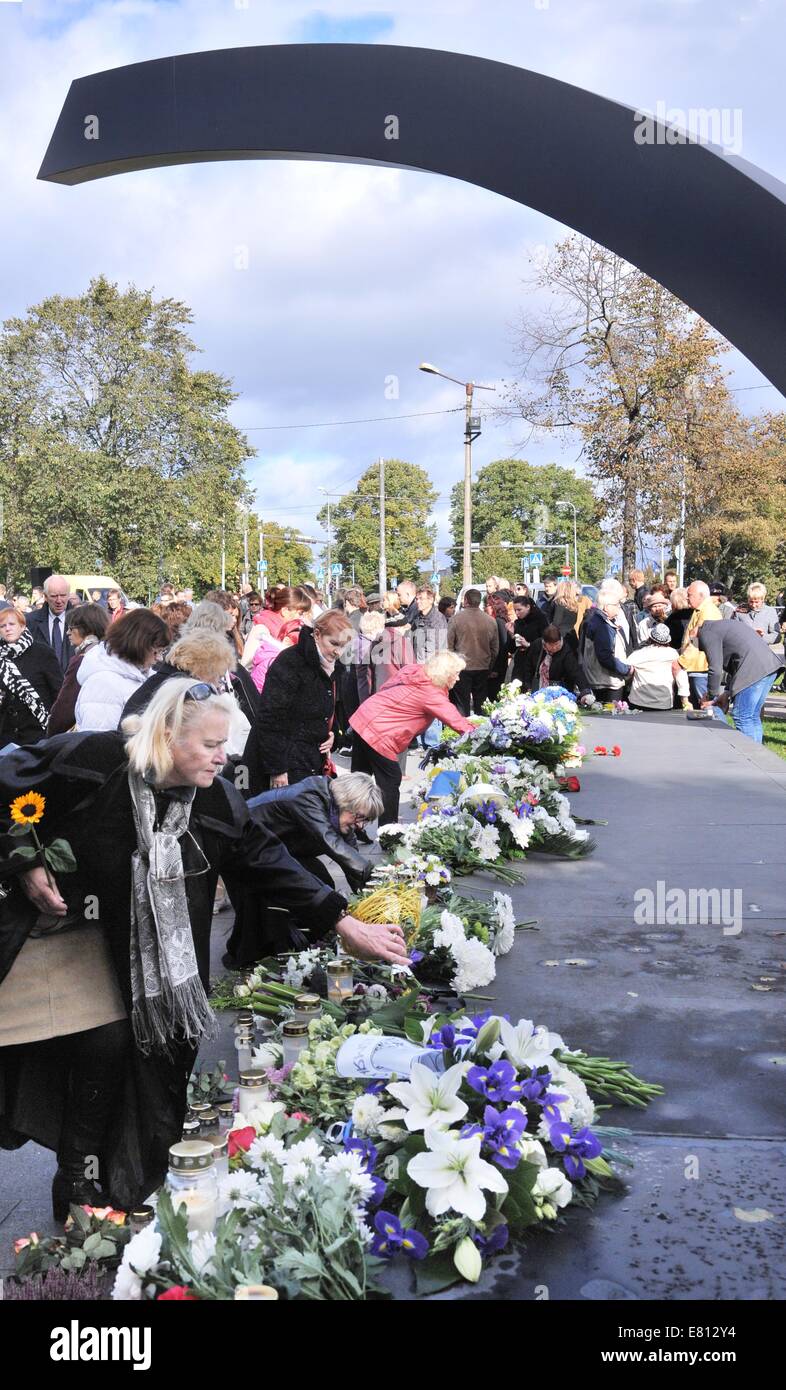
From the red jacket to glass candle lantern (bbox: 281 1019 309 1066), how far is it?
14.8 feet

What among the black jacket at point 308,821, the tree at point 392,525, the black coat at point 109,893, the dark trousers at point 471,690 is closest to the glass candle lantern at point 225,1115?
the black coat at point 109,893

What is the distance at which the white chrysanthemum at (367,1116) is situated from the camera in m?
3.21

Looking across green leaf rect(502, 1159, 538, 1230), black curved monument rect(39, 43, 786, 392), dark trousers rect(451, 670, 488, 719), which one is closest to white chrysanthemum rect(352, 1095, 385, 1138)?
green leaf rect(502, 1159, 538, 1230)

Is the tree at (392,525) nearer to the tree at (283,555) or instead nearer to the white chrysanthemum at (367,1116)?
the tree at (283,555)

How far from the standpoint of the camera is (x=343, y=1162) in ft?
9.67

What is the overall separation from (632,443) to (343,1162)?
23.8 meters

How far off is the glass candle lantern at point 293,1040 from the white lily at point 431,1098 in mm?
906

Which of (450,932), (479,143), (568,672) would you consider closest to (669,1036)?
(450,932)

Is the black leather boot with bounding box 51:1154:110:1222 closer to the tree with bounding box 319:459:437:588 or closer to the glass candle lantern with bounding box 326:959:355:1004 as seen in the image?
the glass candle lantern with bounding box 326:959:355:1004

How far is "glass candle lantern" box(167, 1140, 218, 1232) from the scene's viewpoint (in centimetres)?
279

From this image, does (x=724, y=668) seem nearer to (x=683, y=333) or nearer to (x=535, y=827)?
(x=535, y=827)

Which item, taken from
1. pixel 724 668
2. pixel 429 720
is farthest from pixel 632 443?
pixel 429 720

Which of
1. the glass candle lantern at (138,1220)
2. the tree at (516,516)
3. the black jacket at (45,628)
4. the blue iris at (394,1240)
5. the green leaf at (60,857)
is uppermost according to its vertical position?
the tree at (516,516)

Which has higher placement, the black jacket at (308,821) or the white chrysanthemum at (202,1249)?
the black jacket at (308,821)
